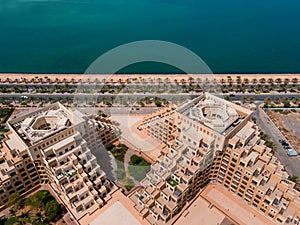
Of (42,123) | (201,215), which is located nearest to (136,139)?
(42,123)

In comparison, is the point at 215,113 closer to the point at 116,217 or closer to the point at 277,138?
the point at 277,138

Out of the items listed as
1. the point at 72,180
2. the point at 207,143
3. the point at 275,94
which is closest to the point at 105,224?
the point at 72,180

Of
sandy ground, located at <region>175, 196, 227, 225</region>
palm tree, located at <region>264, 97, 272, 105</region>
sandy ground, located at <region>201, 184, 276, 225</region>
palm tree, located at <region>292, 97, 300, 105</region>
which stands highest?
palm tree, located at <region>292, 97, 300, 105</region>

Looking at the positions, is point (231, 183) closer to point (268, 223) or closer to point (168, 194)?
point (268, 223)

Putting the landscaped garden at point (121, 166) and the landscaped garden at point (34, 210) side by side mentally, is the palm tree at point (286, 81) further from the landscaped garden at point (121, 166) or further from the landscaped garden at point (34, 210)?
the landscaped garden at point (34, 210)

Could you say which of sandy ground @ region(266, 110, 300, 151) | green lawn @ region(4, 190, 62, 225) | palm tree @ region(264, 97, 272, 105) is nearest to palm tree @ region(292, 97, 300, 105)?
sandy ground @ region(266, 110, 300, 151)

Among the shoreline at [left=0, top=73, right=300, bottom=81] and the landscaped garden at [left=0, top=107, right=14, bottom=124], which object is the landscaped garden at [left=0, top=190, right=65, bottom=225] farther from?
the shoreline at [left=0, top=73, right=300, bottom=81]

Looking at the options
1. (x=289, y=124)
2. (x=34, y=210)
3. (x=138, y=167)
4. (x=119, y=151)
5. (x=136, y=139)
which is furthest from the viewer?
(x=289, y=124)
